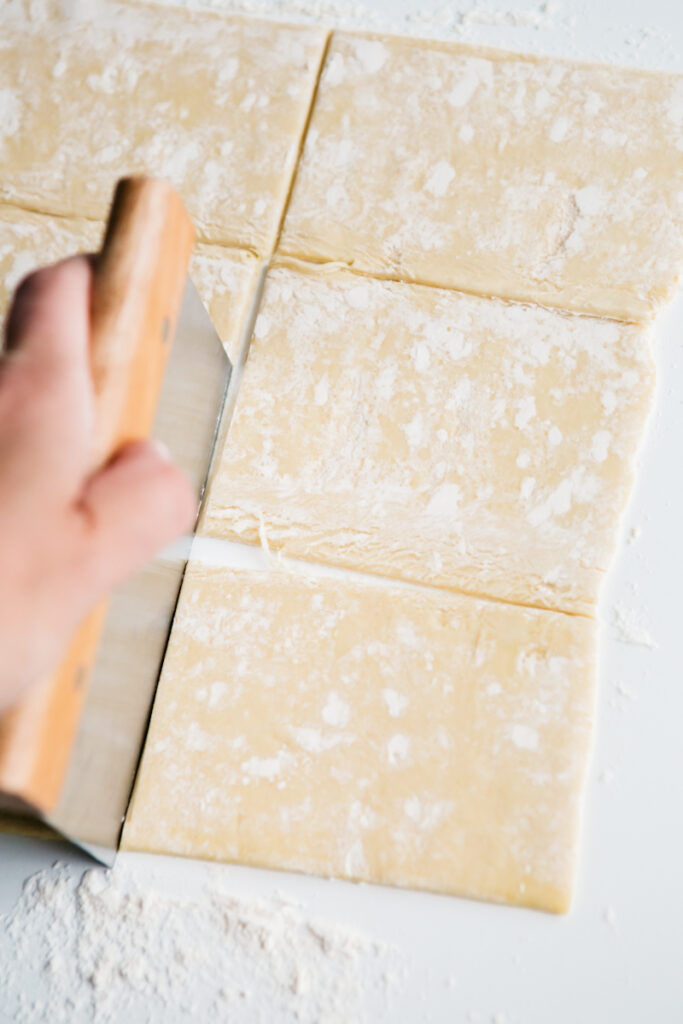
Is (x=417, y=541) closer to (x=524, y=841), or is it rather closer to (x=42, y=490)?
(x=524, y=841)

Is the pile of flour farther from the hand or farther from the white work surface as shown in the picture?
the hand

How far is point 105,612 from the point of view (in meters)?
0.87

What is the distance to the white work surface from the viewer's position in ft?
3.78

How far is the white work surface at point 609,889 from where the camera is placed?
115cm

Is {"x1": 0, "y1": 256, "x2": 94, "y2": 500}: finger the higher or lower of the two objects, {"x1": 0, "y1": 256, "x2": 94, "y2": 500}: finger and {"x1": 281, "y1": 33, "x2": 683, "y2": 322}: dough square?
the lower

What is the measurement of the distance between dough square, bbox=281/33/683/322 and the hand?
2.30 ft

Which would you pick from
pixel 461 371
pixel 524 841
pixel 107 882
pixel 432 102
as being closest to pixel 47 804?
pixel 107 882

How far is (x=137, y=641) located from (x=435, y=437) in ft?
1.65

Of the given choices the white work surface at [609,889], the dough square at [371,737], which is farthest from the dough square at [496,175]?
the dough square at [371,737]

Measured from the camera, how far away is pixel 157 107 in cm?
146

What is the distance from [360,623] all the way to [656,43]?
111 centimetres

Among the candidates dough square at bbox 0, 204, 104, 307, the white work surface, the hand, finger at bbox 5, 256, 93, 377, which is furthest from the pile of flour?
dough square at bbox 0, 204, 104, 307

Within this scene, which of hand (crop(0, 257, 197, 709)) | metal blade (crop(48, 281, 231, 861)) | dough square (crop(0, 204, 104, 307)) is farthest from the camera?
dough square (crop(0, 204, 104, 307))

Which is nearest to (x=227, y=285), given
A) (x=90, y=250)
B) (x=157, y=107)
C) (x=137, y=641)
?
(x=90, y=250)
